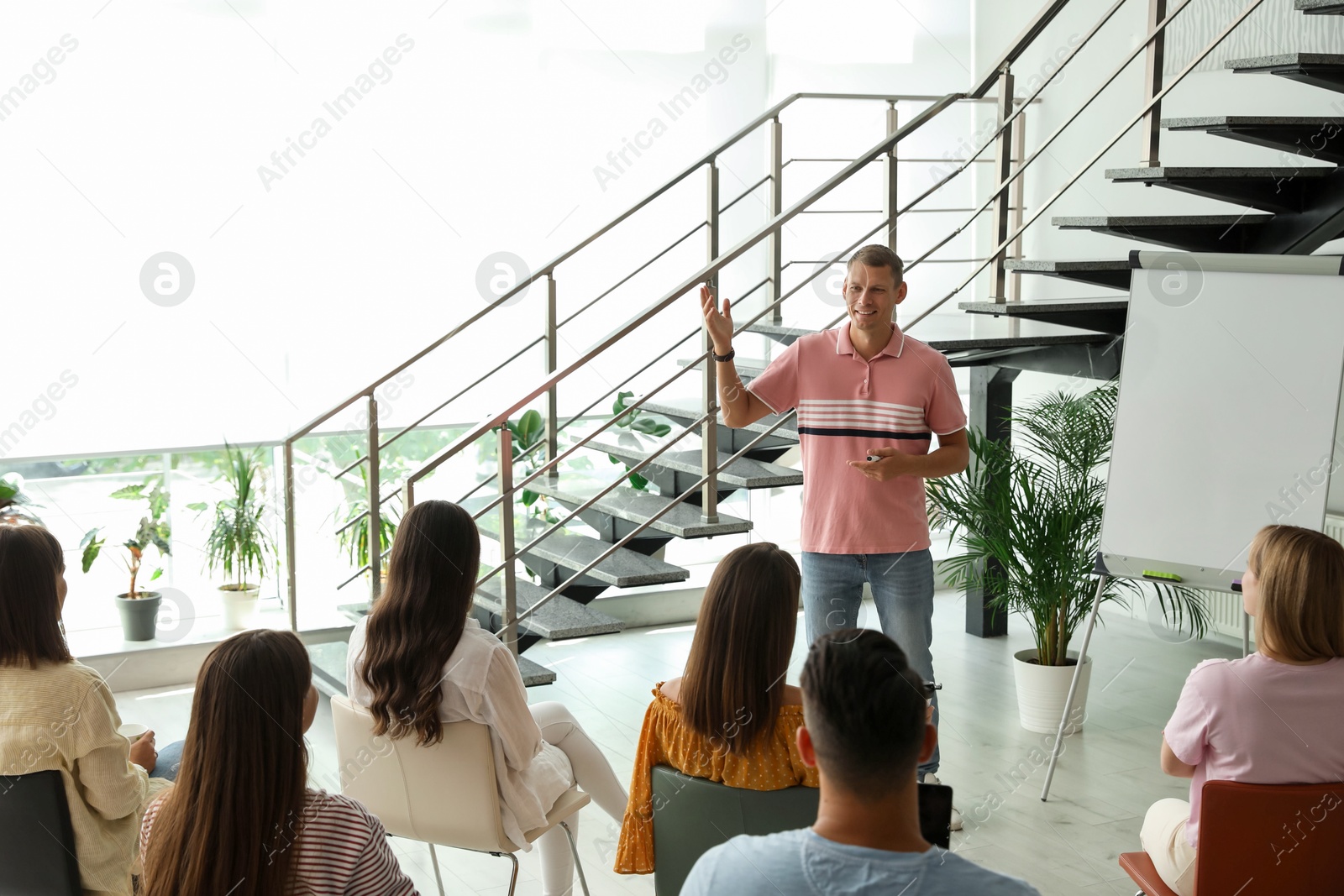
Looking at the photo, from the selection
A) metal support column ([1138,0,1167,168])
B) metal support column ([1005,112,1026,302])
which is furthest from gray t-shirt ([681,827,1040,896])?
metal support column ([1005,112,1026,302])

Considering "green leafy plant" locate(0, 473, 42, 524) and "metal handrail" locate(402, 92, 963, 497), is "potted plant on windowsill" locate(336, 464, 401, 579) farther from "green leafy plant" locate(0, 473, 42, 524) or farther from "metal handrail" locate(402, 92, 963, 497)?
"metal handrail" locate(402, 92, 963, 497)

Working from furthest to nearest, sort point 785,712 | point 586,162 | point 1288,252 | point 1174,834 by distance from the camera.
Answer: point 586,162
point 1288,252
point 1174,834
point 785,712

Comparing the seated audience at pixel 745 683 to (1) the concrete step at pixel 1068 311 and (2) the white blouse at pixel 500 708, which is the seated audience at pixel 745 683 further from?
(1) the concrete step at pixel 1068 311

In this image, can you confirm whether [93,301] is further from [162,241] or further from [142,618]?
[142,618]

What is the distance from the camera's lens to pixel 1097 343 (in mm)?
4234

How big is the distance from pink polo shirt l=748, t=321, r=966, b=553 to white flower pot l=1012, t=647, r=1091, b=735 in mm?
1362

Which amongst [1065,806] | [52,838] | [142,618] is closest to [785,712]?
[52,838]

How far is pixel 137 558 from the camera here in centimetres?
491

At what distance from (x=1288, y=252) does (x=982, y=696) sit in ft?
6.22

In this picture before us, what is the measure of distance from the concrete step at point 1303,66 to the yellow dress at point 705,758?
234cm

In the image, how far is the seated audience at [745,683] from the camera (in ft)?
6.48

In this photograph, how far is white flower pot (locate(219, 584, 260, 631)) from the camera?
204 inches

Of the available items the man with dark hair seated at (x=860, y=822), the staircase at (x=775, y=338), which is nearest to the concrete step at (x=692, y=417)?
the staircase at (x=775, y=338)

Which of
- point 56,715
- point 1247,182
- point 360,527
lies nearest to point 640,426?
point 360,527
